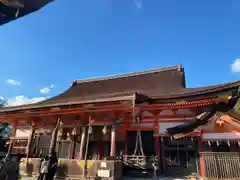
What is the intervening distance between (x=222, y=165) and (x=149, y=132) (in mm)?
3266

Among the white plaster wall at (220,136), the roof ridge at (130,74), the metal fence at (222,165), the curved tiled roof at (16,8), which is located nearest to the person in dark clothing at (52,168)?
the curved tiled roof at (16,8)

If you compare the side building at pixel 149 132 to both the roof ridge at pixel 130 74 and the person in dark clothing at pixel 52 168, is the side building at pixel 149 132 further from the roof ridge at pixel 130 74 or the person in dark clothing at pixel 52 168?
the roof ridge at pixel 130 74

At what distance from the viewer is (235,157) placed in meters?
6.45

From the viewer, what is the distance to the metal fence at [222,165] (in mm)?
6301

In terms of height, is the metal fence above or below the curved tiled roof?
below

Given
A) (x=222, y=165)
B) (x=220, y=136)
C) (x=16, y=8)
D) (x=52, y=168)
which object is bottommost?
(x=52, y=168)

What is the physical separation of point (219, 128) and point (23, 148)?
10.6 metres

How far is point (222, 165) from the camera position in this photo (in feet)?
21.3

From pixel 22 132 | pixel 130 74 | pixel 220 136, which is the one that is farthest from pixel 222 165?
pixel 22 132

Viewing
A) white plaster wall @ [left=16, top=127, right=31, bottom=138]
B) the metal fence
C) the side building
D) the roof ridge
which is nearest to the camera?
the metal fence

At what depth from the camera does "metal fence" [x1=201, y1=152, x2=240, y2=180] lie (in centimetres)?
630

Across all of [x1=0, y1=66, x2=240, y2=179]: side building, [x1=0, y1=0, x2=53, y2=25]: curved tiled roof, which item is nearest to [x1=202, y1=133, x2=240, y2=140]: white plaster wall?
[x1=0, y1=66, x2=240, y2=179]: side building

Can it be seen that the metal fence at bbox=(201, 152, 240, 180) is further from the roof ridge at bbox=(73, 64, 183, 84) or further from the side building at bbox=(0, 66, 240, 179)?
the roof ridge at bbox=(73, 64, 183, 84)

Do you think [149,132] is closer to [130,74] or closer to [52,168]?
[52,168]
